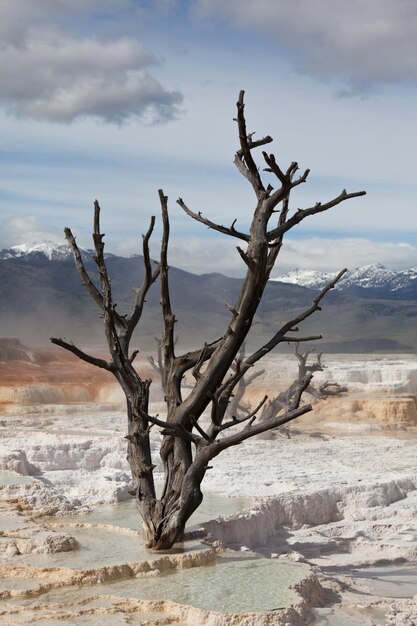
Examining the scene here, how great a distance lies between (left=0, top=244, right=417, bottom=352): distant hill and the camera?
8750 centimetres

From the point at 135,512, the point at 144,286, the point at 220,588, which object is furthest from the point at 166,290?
the point at 135,512

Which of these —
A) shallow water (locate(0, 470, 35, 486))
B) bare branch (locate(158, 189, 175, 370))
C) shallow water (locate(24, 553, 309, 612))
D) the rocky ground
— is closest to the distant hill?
the rocky ground

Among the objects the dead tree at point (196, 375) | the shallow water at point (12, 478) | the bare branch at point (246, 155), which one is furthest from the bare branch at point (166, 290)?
the shallow water at point (12, 478)

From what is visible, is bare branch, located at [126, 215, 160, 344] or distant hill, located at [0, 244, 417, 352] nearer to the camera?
bare branch, located at [126, 215, 160, 344]

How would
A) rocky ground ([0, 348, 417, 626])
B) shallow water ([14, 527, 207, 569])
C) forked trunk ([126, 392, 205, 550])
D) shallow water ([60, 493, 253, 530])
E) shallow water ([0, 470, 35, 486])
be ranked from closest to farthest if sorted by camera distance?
rocky ground ([0, 348, 417, 626]) < shallow water ([14, 527, 207, 569]) < forked trunk ([126, 392, 205, 550]) < shallow water ([60, 493, 253, 530]) < shallow water ([0, 470, 35, 486])

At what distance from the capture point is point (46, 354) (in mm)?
48156

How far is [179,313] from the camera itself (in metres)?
106

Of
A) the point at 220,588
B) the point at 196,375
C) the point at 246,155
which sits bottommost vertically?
the point at 220,588

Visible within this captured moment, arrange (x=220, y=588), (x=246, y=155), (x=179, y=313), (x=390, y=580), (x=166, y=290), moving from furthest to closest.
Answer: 1. (x=179, y=313)
2. (x=390, y=580)
3. (x=166, y=290)
4. (x=246, y=155)
5. (x=220, y=588)

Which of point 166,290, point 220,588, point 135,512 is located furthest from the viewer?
point 135,512

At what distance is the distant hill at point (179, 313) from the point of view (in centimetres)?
8750

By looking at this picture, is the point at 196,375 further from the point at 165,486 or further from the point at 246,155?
the point at 246,155

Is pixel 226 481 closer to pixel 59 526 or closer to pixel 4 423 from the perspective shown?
pixel 59 526

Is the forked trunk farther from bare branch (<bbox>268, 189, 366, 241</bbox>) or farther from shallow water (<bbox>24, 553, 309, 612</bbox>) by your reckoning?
bare branch (<bbox>268, 189, 366, 241</bbox>)
